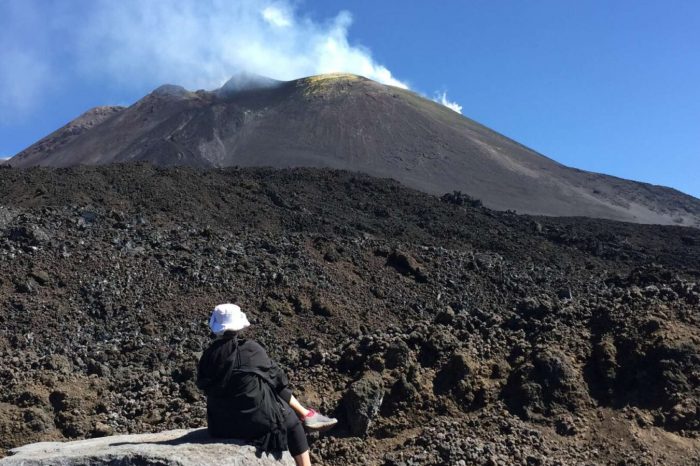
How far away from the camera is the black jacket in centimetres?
436

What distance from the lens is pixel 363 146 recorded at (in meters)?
49.1

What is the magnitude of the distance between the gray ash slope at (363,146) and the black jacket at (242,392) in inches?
1392

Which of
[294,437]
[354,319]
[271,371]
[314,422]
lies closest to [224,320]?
[271,371]

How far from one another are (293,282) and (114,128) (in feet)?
180

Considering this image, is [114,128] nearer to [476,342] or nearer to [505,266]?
[505,266]

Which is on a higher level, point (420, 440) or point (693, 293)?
point (693, 293)

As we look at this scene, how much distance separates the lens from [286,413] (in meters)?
4.55

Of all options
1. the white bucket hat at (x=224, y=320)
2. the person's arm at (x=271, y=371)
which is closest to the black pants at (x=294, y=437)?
the person's arm at (x=271, y=371)

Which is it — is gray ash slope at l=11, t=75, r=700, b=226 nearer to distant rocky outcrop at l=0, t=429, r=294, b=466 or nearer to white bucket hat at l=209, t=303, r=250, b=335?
white bucket hat at l=209, t=303, r=250, b=335

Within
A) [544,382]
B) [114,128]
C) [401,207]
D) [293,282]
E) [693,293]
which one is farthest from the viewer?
[114,128]

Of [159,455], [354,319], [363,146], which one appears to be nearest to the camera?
[159,455]

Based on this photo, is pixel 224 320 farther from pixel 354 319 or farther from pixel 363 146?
pixel 363 146

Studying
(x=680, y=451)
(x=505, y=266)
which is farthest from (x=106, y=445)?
(x=505, y=266)

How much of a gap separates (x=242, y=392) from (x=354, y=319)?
770 cm
